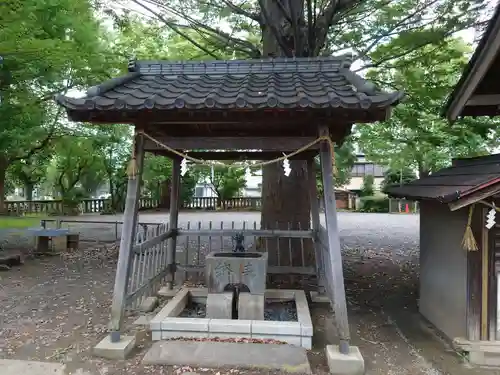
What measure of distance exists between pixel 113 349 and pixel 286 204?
457 centimetres

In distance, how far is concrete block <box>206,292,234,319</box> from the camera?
5.43 m

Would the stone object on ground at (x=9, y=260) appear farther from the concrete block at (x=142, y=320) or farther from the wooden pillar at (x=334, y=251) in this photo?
the wooden pillar at (x=334, y=251)

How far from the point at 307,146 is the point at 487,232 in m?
2.34

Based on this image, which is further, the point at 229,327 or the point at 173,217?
the point at 173,217

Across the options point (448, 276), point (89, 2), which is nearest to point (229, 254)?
point (448, 276)

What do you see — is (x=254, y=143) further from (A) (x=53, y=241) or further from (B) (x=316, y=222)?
(A) (x=53, y=241)

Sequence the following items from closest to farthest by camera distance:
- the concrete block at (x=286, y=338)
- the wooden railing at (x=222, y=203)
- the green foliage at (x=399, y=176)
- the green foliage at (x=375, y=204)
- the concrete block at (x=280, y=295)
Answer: the concrete block at (x=286, y=338) → the concrete block at (x=280, y=295) → the green foliage at (x=375, y=204) → the wooden railing at (x=222, y=203) → the green foliage at (x=399, y=176)

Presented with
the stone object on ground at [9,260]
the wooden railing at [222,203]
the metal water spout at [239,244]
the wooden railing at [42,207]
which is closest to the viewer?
the metal water spout at [239,244]

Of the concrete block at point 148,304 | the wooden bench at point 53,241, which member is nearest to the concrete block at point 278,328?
the concrete block at point 148,304

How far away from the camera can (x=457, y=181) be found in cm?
499

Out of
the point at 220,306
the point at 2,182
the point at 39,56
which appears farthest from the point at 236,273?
the point at 2,182

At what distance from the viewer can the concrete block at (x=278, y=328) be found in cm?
487

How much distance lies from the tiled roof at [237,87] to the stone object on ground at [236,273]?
2.23 metres

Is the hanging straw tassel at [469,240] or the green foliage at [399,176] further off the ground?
the green foliage at [399,176]
